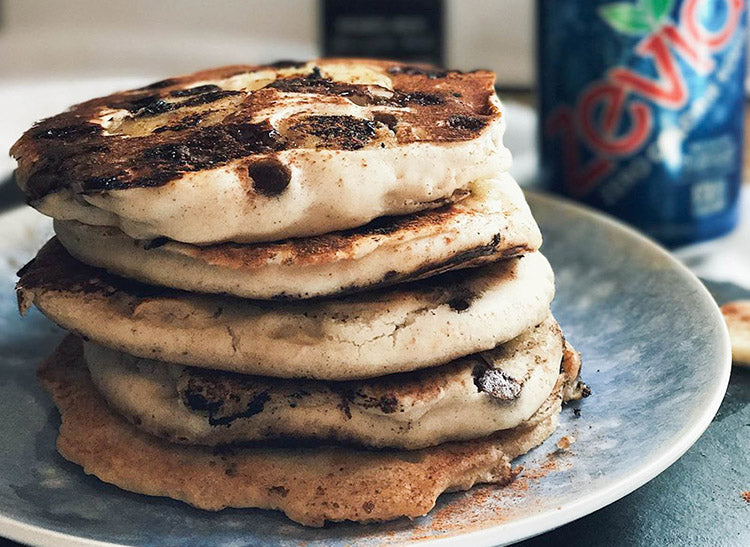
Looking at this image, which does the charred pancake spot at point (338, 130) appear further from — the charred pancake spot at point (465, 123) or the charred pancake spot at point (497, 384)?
the charred pancake spot at point (497, 384)

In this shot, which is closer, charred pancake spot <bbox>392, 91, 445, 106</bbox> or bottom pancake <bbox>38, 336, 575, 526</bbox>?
bottom pancake <bbox>38, 336, 575, 526</bbox>

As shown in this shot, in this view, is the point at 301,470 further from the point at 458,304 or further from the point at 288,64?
the point at 288,64

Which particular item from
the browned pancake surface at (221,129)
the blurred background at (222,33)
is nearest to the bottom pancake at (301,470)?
the browned pancake surface at (221,129)

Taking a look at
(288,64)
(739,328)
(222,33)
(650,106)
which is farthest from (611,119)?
(222,33)

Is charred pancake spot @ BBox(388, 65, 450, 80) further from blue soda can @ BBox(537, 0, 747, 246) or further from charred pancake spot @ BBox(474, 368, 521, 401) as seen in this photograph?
blue soda can @ BBox(537, 0, 747, 246)

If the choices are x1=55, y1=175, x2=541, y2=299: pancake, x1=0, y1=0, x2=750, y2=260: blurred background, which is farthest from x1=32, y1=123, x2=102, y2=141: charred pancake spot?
x1=0, y1=0, x2=750, y2=260: blurred background
